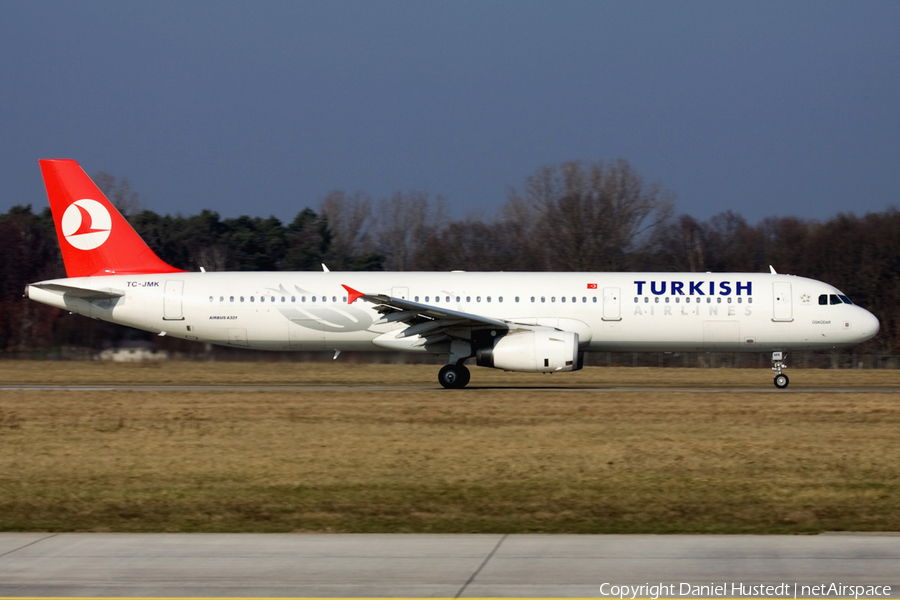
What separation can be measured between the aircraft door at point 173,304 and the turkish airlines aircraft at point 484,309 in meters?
0.03

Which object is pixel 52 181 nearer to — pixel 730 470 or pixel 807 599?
pixel 730 470

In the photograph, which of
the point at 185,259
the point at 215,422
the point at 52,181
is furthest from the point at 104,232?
the point at 185,259

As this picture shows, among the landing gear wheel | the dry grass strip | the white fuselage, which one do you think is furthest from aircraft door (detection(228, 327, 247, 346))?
the landing gear wheel

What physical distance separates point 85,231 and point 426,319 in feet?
32.9

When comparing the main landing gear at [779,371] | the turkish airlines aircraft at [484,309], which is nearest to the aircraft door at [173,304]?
the turkish airlines aircraft at [484,309]

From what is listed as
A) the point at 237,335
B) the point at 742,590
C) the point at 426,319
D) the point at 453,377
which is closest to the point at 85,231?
the point at 237,335

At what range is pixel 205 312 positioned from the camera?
25.6 metres

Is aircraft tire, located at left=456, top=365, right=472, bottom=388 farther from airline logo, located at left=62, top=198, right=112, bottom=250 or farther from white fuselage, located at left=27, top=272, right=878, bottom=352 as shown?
airline logo, located at left=62, top=198, right=112, bottom=250

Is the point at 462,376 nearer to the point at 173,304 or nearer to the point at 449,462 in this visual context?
the point at 173,304

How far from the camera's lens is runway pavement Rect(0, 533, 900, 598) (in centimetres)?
673

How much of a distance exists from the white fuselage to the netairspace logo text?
18.5 meters

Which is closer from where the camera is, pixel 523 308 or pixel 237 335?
pixel 523 308

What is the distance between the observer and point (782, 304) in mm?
25359

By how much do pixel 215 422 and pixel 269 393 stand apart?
5940 millimetres
